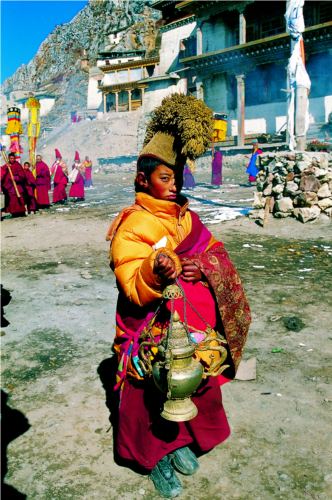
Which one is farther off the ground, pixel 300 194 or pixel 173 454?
pixel 300 194

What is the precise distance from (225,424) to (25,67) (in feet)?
399

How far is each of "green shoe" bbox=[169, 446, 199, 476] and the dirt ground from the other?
0.05m

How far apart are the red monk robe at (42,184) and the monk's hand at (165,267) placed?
13280 millimetres

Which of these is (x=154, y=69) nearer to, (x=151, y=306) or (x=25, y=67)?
(x=151, y=306)

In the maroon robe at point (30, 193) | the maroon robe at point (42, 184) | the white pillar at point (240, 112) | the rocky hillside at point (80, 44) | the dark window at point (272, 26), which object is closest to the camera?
the maroon robe at point (30, 193)

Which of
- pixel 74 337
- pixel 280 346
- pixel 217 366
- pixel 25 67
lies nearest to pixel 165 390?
pixel 217 366

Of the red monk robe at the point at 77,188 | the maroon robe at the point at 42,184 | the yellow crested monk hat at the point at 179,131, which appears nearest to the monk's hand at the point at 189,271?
the yellow crested monk hat at the point at 179,131

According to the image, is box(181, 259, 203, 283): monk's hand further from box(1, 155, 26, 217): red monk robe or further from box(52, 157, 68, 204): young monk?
box(52, 157, 68, 204): young monk

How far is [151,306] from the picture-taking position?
7.31 feet

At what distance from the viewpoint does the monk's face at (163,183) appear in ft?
7.29

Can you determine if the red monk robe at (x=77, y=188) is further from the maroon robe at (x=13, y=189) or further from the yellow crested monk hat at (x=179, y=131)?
the yellow crested monk hat at (x=179, y=131)

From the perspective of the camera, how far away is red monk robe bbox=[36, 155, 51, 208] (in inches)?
561

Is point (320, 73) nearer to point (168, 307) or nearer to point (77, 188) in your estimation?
point (77, 188)

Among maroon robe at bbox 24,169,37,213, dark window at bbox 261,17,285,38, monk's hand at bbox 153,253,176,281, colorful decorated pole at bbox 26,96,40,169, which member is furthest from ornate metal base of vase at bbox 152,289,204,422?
dark window at bbox 261,17,285,38
